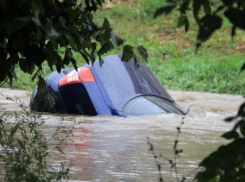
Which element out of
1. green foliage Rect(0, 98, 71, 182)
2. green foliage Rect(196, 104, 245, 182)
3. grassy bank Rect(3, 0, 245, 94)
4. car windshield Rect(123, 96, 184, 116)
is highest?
green foliage Rect(196, 104, 245, 182)

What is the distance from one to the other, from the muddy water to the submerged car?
17 cm

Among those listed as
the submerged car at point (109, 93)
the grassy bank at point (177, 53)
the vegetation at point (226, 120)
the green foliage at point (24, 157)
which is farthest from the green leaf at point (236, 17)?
the grassy bank at point (177, 53)

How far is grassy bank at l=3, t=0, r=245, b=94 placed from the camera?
1405 centimetres

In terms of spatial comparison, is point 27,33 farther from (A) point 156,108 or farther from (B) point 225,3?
(A) point 156,108

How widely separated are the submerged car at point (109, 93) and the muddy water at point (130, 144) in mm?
172

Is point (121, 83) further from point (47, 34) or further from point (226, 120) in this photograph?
point (226, 120)

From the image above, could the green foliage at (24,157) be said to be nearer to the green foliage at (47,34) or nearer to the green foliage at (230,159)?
the green foliage at (47,34)

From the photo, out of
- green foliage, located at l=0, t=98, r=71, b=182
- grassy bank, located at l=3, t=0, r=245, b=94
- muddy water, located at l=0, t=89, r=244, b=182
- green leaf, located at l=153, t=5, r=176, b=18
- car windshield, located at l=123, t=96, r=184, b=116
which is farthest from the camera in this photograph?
grassy bank, located at l=3, t=0, r=245, b=94

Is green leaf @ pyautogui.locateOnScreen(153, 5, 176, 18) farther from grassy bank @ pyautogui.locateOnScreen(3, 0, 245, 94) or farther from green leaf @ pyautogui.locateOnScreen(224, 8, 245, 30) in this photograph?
grassy bank @ pyautogui.locateOnScreen(3, 0, 245, 94)

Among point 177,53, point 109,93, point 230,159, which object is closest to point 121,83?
point 109,93

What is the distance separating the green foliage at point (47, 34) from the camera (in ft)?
8.49

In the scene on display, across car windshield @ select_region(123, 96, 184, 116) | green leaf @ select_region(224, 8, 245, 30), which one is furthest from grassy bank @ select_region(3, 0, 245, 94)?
green leaf @ select_region(224, 8, 245, 30)

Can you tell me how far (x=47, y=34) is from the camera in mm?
2539

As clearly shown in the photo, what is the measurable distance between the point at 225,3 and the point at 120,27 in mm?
19399
